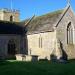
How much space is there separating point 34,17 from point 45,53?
11.0 meters

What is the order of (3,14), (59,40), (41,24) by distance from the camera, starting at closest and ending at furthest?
(59,40)
(41,24)
(3,14)

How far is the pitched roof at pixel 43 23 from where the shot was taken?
3981 cm

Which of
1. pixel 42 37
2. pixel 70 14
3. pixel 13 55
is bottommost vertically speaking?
pixel 13 55

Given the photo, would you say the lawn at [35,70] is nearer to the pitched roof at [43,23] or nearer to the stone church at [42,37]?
the stone church at [42,37]

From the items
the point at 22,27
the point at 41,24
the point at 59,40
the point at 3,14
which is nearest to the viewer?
the point at 59,40

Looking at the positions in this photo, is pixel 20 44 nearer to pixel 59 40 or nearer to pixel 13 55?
pixel 13 55

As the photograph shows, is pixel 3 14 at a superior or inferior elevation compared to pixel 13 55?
superior

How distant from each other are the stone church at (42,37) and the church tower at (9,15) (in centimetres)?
1481

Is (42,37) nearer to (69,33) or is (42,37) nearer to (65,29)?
(65,29)

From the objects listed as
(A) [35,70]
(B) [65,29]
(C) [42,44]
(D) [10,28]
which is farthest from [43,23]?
(A) [35,70]

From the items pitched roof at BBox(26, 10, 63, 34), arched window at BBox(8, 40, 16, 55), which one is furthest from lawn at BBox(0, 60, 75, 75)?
arched window at BBox(8, 40, 16, 55)

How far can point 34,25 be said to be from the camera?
44469 millimetres

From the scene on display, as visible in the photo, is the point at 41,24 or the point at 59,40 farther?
the point at 41,24

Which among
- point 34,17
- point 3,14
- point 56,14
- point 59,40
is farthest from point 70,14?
point 3,14
